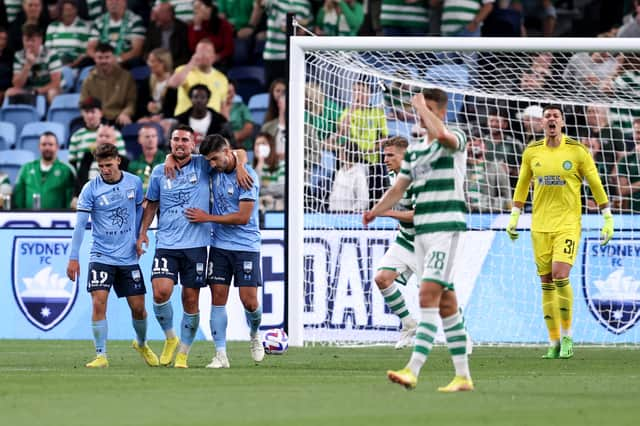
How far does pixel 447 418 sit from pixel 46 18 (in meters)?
18.1

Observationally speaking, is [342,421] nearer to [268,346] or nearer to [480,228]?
[268,346]

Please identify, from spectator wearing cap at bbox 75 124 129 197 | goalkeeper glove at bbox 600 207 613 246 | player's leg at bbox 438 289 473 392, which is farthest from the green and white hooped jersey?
spectator wearing cap at bbox 75 124 129 197

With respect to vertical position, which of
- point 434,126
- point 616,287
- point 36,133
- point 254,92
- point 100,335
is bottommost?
point 100,335

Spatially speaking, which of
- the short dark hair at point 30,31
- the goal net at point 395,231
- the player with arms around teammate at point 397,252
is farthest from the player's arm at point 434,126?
the short dark hair at point 30,31

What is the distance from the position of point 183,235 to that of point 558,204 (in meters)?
4.13

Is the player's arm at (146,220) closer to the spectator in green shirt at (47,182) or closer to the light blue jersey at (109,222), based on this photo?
the light blue jersey at (109,222)

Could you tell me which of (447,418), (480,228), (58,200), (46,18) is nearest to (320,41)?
(480,228)

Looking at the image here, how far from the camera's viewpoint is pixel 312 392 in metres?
9.34

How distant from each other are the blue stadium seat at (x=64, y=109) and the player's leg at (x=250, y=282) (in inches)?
420

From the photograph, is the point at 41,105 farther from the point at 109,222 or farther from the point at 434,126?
the point at 434,126

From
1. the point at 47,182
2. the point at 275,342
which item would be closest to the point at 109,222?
the point at 275,342

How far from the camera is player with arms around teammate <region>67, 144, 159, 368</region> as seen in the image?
40.4ft

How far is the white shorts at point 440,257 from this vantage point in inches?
367

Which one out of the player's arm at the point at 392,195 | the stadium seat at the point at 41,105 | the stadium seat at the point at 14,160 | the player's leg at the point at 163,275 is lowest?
the player's leg at the point at 163,275
